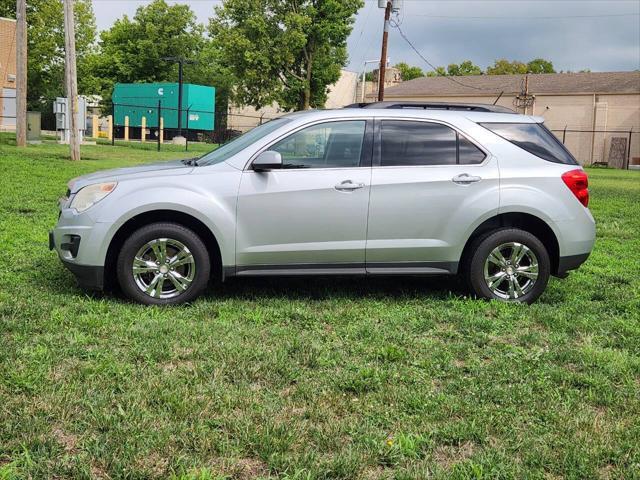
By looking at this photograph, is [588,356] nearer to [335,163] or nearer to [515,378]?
[515,378]

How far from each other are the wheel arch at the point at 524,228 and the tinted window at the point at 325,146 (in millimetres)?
1222

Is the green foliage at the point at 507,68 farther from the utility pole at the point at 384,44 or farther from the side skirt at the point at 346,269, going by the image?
the side skirt at the point at 346,269

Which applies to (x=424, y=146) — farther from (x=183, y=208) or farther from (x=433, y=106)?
(x=183, y=208)

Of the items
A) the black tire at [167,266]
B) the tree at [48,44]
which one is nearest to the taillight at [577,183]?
the black tire at [167,266]

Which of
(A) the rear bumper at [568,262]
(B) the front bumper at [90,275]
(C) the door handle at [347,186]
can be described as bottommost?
(B) the front bumper at [90,275]

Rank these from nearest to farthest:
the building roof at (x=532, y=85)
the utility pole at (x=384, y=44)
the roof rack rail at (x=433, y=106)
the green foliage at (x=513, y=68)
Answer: the roof rack rail at (x=433, y=106)
the utility pole at (x=384, y=44)
the building roof at (x=532, y=85)
the green foliage at (x=513, y=68)

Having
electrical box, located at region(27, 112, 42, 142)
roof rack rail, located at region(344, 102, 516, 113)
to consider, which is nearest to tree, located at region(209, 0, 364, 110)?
electrical box, located at region(27, 112, 42, 142)

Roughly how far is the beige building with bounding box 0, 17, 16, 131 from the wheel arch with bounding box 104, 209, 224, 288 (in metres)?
37.0

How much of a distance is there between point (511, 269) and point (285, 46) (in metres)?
40.3

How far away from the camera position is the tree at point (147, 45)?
60.4m

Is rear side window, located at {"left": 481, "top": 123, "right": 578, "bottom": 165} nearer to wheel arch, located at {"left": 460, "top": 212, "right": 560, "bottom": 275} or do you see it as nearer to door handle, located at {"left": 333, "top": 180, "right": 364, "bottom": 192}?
wheel arch, located at {"left": 460, "top": 212, "right": 560, "bottom": 275}

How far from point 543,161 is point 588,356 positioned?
2.07 m

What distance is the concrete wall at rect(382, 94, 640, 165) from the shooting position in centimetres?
4559

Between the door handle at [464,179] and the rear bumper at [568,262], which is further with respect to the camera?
the rear bumper at [568,262]
